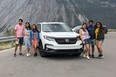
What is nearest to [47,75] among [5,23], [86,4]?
[5,23]

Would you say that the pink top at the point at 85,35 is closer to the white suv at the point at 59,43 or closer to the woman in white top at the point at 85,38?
the woman in white top at the point at 85,38

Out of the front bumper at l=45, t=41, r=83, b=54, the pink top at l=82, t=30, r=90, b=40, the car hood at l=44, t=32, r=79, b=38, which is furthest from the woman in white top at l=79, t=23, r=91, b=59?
the front bumper at l=45, t=41, r=83, b=54

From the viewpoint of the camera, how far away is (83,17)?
74750 millimetres

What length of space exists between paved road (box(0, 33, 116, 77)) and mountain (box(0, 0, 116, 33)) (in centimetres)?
5574

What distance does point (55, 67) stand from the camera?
35.7 ft

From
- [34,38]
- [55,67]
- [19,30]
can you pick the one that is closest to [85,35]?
[34,38]

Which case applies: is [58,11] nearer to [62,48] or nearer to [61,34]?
[61,34]

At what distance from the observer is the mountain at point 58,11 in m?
70.3

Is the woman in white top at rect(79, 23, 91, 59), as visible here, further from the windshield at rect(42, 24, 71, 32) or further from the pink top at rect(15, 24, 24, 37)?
the pink top at rect(15, 24, 24, 37)

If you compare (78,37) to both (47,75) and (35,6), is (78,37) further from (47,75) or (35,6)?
(35,6)

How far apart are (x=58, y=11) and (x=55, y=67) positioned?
214ft

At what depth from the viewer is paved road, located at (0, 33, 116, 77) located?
378 inches

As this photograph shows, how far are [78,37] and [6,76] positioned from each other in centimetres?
494

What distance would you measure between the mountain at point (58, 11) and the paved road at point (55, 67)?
183ft
